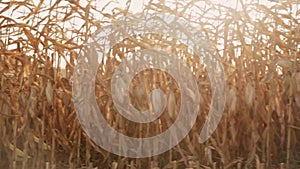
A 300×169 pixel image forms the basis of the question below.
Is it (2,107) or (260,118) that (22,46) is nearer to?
(2,107)

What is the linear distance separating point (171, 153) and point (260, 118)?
322 millimetres

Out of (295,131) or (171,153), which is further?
(295,131)

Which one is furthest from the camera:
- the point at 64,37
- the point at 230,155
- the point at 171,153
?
the point at 64,37

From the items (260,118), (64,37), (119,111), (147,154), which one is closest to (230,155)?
(260,118)

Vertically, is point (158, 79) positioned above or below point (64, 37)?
below

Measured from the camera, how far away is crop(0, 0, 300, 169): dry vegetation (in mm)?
1643

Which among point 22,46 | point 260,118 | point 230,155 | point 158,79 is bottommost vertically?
point 230,155

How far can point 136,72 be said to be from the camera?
1.68m

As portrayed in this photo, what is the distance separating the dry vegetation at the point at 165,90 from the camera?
164 cm

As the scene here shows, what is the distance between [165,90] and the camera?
167cm

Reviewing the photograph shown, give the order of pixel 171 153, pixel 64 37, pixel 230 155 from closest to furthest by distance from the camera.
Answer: pixel 171 153
pixel 230 155
pixel 64 37

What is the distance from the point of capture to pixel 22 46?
1.80 m

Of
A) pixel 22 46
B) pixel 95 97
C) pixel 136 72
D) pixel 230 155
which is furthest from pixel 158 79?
pixel 22 46

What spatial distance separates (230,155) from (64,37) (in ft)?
2.23
